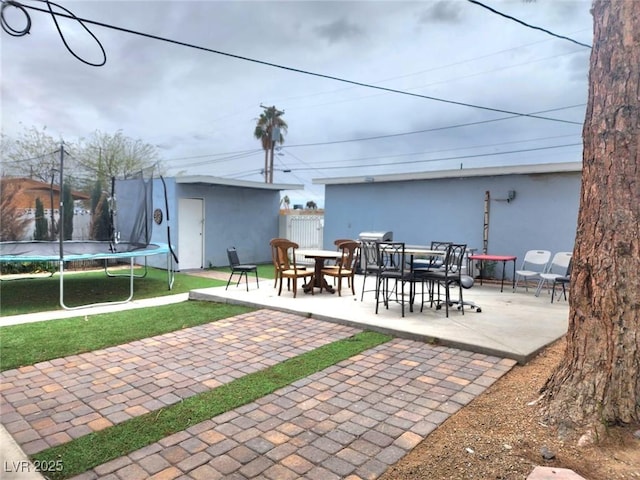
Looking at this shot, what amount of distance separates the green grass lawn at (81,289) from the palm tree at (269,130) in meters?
16.1

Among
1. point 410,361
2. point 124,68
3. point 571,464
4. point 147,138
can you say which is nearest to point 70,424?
point 410,361

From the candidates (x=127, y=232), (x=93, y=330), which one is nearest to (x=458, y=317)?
(x=93, y=330)

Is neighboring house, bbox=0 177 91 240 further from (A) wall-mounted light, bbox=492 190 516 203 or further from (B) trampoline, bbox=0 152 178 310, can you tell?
(A) wall-mounted light, bbox=492 190 516 203

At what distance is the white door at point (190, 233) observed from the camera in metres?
10.7

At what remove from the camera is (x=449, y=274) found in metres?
5.27

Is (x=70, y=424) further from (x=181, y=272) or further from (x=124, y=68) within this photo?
(x=181, y=272)

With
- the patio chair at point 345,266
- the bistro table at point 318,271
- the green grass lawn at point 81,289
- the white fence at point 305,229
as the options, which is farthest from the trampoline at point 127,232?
the white fence at point 305,229

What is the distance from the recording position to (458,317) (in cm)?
506

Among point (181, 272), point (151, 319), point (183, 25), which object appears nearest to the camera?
point (151, 319)

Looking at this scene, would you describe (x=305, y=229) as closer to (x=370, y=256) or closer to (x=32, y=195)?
(x=370, y=256)

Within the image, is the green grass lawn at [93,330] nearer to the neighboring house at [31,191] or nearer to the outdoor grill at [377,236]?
the outdoor grill at [377,236]

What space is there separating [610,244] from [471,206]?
6.82 m

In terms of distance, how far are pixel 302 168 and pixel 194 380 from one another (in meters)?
23.3

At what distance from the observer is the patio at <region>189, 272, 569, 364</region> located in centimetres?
404
